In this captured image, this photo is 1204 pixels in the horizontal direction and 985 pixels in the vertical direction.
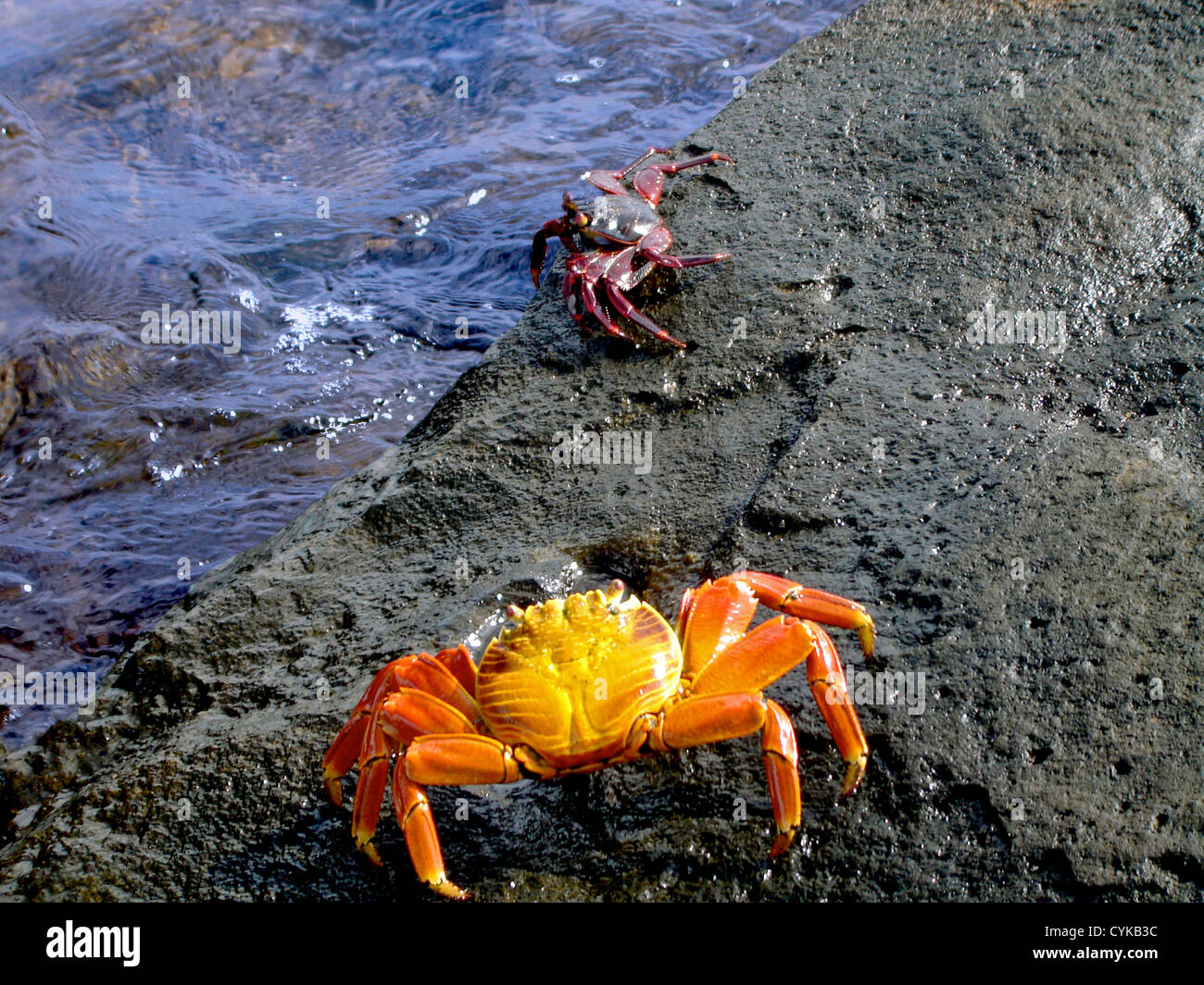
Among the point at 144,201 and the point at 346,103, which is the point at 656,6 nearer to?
the point at 346,103

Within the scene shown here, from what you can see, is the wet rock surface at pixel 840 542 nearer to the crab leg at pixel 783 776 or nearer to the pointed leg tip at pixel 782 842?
the pointed leg tip at pixel 782 842

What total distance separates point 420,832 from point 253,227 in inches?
311

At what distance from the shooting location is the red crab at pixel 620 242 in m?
5.47

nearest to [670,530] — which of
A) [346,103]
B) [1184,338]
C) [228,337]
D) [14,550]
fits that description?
[1184,338]

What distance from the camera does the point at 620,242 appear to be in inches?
232

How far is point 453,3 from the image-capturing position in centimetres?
1295

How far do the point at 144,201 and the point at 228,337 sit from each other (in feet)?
9.01

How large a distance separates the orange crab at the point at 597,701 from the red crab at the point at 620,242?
2.46 m

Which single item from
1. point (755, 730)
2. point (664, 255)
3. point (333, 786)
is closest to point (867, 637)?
point (755, 730)

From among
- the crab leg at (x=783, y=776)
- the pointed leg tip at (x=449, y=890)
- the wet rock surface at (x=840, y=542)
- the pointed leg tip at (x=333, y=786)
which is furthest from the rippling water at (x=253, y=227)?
the crab leg at (x=783, y=776)

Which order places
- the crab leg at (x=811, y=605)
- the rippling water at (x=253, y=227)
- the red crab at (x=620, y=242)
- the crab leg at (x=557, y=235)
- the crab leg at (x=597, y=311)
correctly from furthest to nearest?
the rippling water at (x=253, y=227)
the crab leg at (x=557, y=235)
the red crab at (x=620, y=242)
the crab leg at (x=597, y=311)
the crab leg at (x=811, y=605)

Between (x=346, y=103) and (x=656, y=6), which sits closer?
(x=346, y=103)

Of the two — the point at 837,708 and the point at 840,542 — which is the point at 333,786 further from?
the point at 840,542
